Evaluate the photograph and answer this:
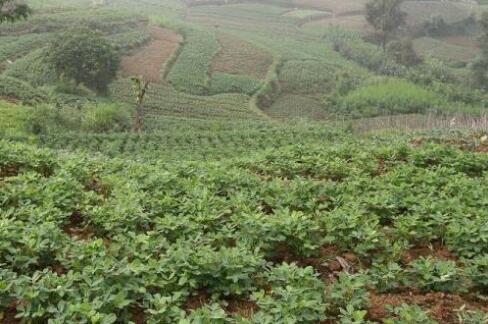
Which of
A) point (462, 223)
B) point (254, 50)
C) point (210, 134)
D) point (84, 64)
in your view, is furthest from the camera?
point (254, 50)

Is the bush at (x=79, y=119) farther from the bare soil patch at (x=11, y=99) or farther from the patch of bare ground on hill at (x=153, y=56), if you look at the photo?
the patch of bare ground on hill at (x=153, y=56)

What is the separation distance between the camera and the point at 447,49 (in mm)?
78938

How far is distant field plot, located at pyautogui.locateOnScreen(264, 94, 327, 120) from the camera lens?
5034cm

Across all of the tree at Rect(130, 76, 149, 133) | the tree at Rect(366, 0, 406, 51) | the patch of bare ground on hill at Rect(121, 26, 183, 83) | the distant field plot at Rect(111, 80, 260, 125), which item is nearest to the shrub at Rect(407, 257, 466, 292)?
the tree at Rect(130, 76, 149, 133)

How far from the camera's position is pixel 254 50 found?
6712 centimetres

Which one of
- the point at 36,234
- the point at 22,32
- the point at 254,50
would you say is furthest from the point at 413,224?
the point at 254,50

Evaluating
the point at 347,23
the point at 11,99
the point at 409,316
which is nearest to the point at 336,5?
the point at 347,23

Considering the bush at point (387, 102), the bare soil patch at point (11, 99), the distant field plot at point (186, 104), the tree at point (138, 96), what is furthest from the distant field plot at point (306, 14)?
the bare soil patch at point (11, 99)

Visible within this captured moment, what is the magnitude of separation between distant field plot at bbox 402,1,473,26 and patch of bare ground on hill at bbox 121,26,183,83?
137ft

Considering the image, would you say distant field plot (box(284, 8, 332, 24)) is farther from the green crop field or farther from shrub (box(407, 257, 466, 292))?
shrub (box(407, 257, 466, 292))

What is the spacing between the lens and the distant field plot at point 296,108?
50.3m

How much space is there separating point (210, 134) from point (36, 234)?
→ 89.8ft

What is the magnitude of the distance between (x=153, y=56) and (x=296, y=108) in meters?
16.9

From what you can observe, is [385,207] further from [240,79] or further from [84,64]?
[240,79]
